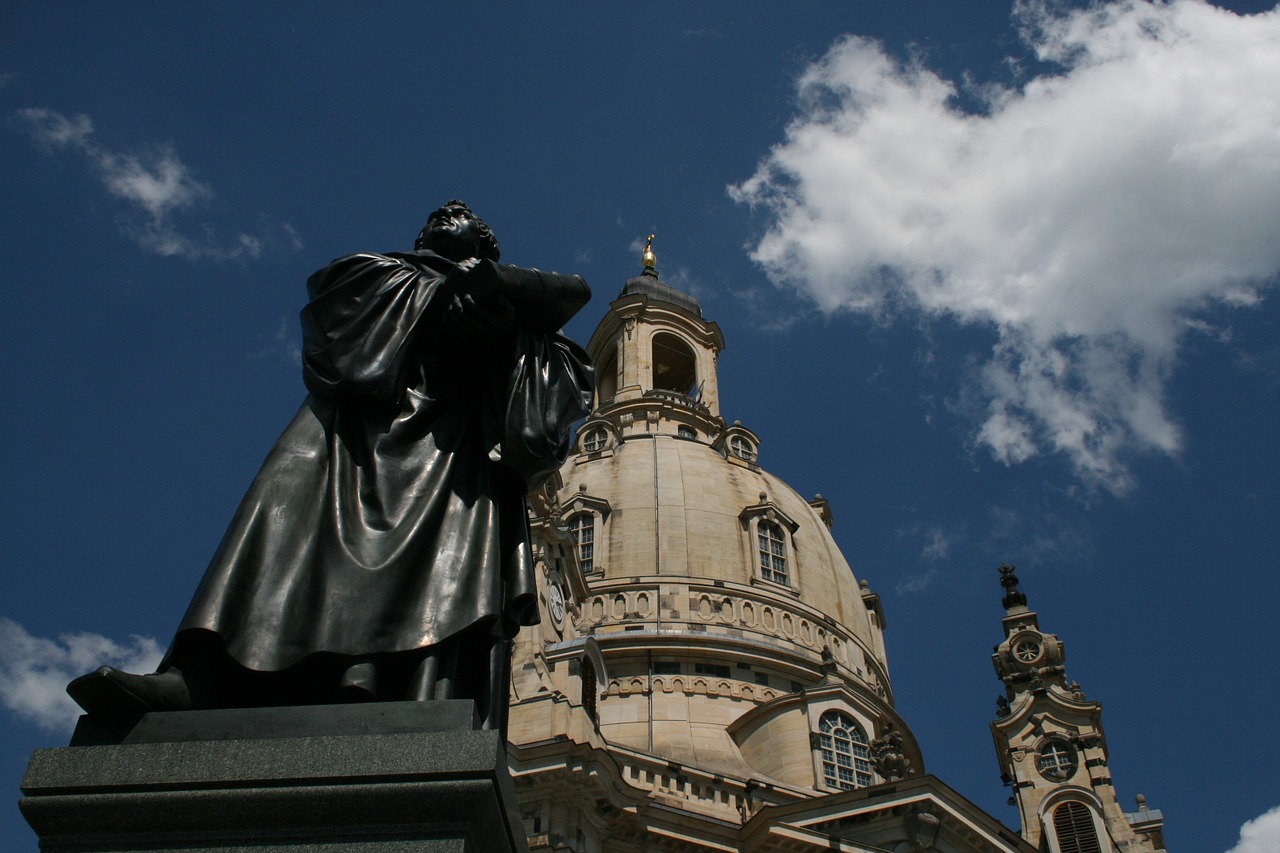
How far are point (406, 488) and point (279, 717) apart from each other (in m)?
1.05

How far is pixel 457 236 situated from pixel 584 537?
131ft

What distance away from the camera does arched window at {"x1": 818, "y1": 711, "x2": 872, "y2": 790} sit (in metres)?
34.6

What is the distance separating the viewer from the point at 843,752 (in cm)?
3541

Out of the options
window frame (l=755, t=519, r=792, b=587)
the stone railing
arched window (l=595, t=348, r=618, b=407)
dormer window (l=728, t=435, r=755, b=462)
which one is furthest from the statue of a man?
arched window (l=595, t=348, r=618, b=407)

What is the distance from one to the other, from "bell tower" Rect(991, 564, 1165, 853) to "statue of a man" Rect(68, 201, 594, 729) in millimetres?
35555

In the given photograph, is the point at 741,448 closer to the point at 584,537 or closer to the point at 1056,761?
the point at 584,537

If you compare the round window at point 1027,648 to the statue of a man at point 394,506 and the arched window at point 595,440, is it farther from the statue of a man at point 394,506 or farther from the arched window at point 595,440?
the statue of a man at point 394,506

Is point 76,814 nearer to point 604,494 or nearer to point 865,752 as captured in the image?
point 865,752

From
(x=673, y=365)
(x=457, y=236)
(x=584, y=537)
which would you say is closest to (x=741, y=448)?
(x=584, y=537)

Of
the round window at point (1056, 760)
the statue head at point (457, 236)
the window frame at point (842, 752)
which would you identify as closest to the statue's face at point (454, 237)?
the statue head at point (457, 236)

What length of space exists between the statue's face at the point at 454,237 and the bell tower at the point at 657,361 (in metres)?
49.6

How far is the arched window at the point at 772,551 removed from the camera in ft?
148

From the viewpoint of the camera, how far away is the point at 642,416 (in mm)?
55219

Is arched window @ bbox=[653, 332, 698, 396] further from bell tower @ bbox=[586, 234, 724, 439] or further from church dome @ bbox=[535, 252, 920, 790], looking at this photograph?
church dome @ bbox=[535, 252, 920, 790]
